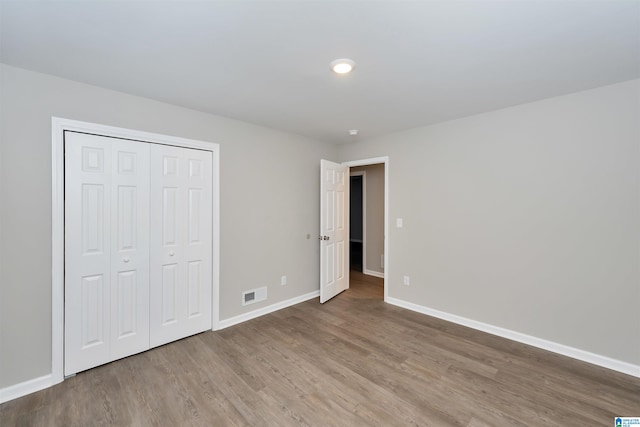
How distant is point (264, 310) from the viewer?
3529 millimetres

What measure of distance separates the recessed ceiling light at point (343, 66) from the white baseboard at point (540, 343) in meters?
3.03

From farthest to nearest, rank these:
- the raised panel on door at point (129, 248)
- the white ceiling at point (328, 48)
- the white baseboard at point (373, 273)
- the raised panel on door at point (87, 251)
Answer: the white baseboard at point (373, 273) → the raised panel on door at point (129, 248) → the raised panel on door at point (87, 251) → the white ceiling at point (328, 48)

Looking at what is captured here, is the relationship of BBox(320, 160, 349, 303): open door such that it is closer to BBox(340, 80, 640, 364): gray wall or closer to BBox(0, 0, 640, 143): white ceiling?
BBox(340, 80, 640, 364): gray wall

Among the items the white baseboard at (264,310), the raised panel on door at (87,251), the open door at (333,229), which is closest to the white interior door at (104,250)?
the raised panel on door at (87,251)

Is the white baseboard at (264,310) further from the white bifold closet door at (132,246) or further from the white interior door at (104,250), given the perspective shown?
the white interior door at (104,250)

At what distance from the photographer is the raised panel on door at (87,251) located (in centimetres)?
224

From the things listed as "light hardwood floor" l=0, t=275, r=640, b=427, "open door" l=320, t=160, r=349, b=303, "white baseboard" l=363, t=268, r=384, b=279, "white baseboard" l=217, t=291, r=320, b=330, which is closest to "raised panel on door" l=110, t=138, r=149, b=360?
"light hardwood floor" l=0, t=275, r=640, b=427

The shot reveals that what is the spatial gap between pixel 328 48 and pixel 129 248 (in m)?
2.45

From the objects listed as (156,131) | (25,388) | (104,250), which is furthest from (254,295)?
(156,131)

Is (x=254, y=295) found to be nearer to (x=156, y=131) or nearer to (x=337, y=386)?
(x=337, y=386)

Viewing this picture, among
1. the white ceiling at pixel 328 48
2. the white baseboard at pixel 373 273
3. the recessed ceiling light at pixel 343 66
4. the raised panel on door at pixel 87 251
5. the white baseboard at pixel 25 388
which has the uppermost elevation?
the white ceiling at pixel 328 48

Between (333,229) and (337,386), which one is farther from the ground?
(333,229)

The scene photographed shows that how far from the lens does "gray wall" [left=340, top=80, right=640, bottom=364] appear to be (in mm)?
2307

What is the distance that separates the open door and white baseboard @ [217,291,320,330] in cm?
29
